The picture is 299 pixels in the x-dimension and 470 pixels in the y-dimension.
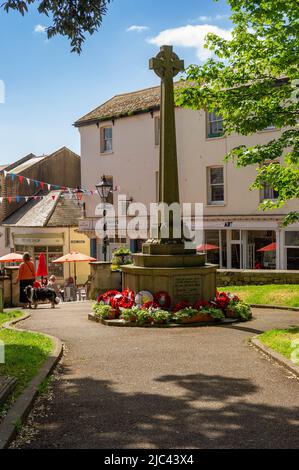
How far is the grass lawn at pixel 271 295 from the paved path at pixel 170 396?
5.11 metres

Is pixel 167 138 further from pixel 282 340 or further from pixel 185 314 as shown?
pixel 282 340

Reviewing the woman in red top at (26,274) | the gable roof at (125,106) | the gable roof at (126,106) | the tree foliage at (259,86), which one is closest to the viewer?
the tree foliage at (259,86)

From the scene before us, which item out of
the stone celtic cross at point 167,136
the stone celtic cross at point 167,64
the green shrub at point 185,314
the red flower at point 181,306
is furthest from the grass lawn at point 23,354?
the stone celtic cross at point 167,64

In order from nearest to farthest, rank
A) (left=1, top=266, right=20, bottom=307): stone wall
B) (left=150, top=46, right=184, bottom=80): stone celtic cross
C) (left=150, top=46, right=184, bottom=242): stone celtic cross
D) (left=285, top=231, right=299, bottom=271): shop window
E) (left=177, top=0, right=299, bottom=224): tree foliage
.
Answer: (left=177, top=0, right=299, bottom=224): tree foliage, (left=150, top=46, right=184, bottom=242): stone celtic cross, (left=150, top=46, right=184, bottom=80): stone celtic cross, (left=1, top=266, right=20, bottom=307): stone wall, (left=285, top=231, right=299, bottom=271): shop window

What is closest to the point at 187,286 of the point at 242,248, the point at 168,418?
the point at 168,418

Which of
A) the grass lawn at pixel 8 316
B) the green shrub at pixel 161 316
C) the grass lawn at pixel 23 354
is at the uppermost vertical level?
the green shrub at pixel 161 316

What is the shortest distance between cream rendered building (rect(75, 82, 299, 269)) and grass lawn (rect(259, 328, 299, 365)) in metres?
13.6

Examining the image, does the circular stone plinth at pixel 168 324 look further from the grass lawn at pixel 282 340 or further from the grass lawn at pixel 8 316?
the grass lawn at pixel 8 316

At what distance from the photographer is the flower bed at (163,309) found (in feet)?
40.1

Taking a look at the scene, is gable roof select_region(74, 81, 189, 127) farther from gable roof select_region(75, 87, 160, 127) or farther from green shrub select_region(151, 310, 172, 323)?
green shrub select_region(151, 310, 172, 323)

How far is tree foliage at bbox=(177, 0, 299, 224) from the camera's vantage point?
1178cm

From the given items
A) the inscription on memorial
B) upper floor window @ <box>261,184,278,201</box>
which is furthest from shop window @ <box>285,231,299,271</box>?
the inscription on memorial
